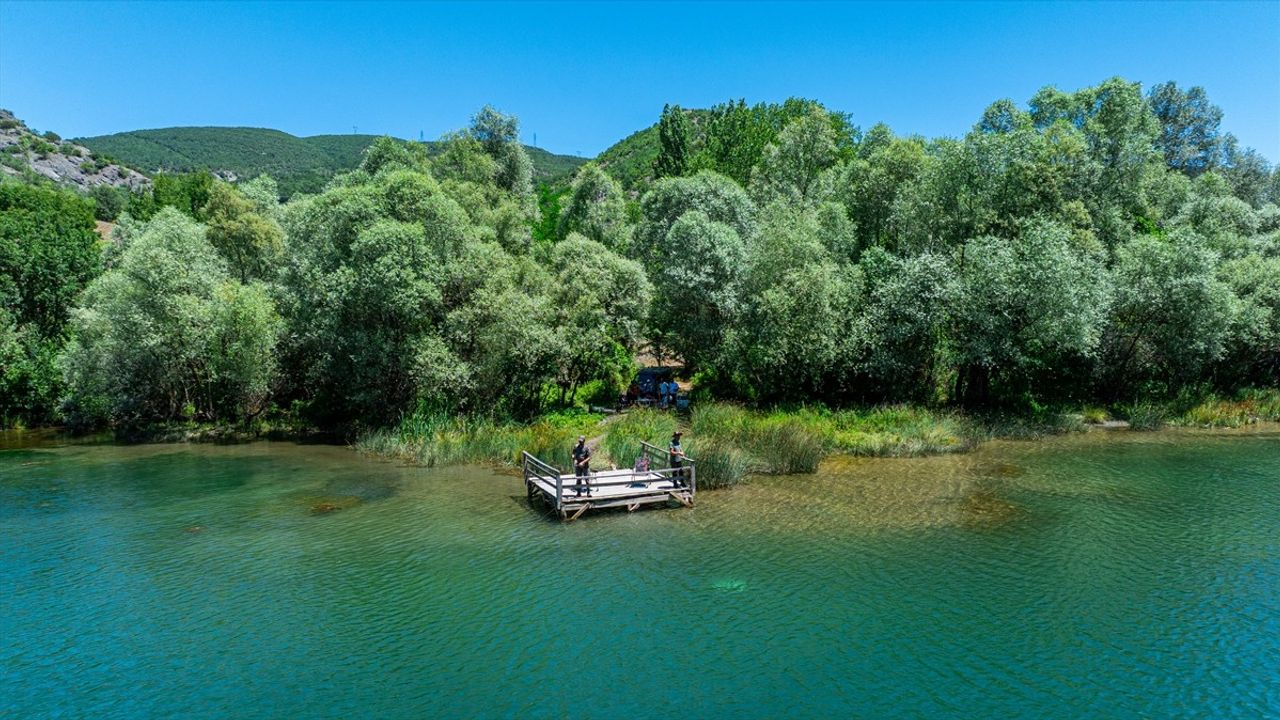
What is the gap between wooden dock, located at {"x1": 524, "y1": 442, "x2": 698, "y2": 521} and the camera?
23.2 m

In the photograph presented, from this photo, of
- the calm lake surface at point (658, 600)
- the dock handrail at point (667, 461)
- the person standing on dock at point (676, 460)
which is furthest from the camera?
the person standing on dock at point (676, 460)

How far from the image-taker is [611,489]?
24.3m

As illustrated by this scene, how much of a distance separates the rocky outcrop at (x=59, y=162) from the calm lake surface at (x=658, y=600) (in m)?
139

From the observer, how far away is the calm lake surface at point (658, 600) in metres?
12.9

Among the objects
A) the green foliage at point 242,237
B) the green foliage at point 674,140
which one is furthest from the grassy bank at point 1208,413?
the green foliage at point 242,237

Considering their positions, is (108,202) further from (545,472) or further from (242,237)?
(545,472)

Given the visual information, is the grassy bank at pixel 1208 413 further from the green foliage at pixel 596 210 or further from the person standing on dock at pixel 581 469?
the green foliage at pixel 596 210

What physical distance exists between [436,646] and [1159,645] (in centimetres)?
1466

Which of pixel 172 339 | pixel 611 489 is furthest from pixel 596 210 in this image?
pixel 611 489

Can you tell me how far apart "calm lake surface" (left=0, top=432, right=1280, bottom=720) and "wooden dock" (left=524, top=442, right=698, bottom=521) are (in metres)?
0.64

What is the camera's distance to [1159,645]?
1441cm

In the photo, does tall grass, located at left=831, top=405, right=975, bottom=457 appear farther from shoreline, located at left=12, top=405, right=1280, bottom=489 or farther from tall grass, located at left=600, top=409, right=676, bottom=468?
tall grass, located at left=600, top=409, right=676, bottom=468

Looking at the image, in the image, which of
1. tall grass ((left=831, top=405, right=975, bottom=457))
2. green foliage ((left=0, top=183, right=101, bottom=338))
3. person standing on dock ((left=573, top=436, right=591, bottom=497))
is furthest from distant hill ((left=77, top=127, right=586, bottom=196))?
person standing on dock ((left=573, top=436, right=591, bottom=497))

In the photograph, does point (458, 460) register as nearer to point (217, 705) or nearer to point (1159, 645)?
point (217, 705)
